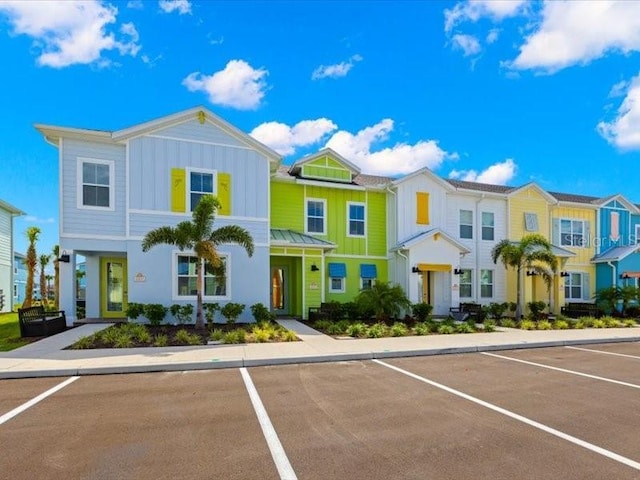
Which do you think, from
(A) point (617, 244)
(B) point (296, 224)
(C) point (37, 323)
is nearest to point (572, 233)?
(A) point (617, 244)

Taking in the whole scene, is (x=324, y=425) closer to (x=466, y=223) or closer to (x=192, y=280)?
(x=192, y=280)

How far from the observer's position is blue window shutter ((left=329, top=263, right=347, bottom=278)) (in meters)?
18.0

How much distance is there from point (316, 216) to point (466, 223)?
327 inches

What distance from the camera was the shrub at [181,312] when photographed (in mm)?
13727

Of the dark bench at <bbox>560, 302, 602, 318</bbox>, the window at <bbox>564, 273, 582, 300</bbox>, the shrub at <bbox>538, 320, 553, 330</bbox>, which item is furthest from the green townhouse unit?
the window at <bbox>564, 273, 582, 300</bbox>

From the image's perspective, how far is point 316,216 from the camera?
18.2 meters

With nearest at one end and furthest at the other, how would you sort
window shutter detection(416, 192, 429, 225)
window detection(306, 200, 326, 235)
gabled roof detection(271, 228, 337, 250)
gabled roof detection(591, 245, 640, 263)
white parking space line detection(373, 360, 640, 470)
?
white parking space line detection(373, 360, 640, 470)
gabled roof detection(271, 228, 337, 250)
window detection(306, 200, 326, 235)
window shutter detection(416, 192, 429, 225)
gabled roof detection(591, 245, 640, 263)

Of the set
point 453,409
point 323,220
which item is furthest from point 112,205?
point 453,409

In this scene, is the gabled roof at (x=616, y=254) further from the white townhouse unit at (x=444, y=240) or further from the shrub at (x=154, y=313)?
the shrub at (x=154, y=313)

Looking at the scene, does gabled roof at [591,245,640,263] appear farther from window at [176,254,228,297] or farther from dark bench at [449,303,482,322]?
window at [176,254,228,297]

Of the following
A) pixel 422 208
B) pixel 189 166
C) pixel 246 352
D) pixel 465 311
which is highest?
pixel 189 166

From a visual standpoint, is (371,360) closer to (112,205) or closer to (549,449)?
(549,449)

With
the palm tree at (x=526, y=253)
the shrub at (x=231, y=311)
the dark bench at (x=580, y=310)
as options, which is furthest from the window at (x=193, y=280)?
the dark bench at (x=580, y=310)

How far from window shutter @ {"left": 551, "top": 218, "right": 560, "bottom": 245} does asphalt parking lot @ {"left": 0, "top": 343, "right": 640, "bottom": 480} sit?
1581 centimetres
